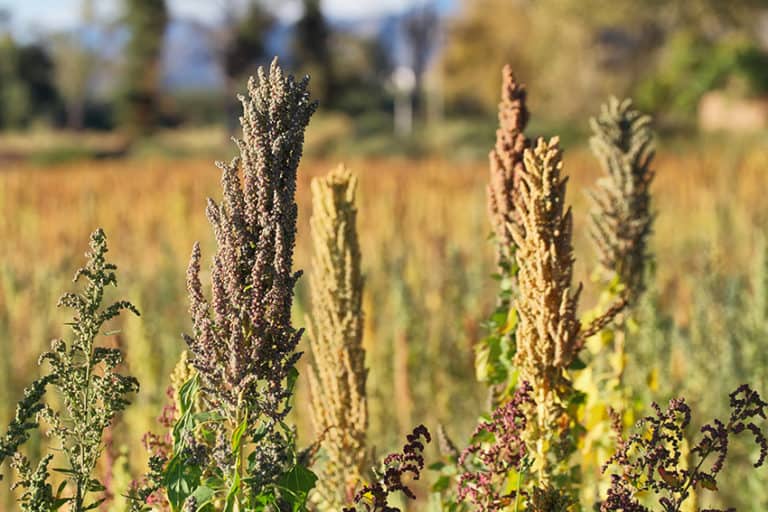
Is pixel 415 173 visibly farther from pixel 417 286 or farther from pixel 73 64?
pixel 73 64

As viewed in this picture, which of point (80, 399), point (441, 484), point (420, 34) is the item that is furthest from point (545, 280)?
point (420, 34)

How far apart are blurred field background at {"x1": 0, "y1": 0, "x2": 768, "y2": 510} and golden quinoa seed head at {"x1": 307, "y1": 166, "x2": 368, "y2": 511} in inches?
14.8

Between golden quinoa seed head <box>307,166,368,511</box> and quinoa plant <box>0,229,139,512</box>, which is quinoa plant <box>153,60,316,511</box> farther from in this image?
golden quinoa seed head <box>307,166,368,511</box>

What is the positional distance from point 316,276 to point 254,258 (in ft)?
2.32

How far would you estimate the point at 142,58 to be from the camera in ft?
140

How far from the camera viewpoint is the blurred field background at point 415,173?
3.87m

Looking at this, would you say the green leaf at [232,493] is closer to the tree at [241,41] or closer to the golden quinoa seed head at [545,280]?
the golden quinoa seed head at [545,280]

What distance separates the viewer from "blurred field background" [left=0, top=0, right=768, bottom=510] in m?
3.87

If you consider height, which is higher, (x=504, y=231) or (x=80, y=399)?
(x=504, y=231)

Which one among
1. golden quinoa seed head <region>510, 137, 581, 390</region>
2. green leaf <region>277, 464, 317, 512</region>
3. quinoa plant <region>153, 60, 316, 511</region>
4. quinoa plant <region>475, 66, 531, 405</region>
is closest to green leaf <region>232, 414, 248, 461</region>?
quinoa plant <region>153, 60, 316, 511</region>

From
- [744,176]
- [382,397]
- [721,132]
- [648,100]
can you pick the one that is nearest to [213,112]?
[648,100]

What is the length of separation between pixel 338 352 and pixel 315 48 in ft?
151

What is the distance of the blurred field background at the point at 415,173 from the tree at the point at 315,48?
0.37ft

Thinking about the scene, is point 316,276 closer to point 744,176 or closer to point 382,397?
point 382,397
